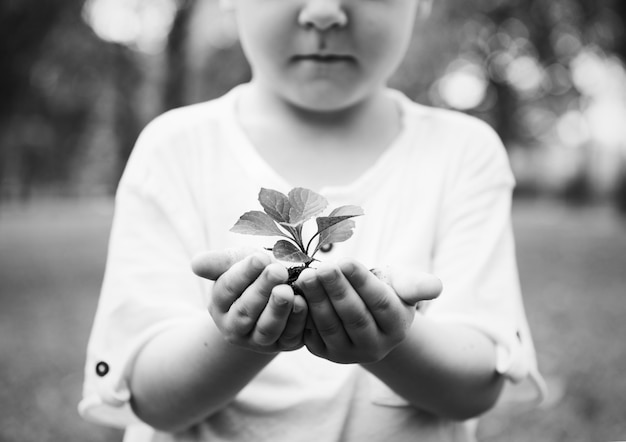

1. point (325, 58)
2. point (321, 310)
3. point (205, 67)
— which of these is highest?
point (325, 58)

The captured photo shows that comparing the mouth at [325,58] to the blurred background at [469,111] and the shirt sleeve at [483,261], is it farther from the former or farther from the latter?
the blurred background at [469,111]

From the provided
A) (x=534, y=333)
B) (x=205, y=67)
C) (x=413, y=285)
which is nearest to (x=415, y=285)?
(x=413, y=285)

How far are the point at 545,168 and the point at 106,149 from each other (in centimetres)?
2483

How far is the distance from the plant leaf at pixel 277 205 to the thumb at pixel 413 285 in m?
0.21

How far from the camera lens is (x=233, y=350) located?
4.66ft

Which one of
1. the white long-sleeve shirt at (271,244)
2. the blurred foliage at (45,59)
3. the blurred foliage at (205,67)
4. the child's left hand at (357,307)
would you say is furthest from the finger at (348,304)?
the blurred foliage at (45,59)

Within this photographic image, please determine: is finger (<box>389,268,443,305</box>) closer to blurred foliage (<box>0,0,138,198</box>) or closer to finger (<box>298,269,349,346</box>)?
finger (<box>298,269,349,346</box>)

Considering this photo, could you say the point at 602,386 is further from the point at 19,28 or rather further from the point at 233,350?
the point at 19,28

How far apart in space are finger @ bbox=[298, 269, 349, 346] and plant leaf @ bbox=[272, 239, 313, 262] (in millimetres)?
62

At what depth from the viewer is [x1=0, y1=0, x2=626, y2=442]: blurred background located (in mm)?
4848

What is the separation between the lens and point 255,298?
44.3 inches

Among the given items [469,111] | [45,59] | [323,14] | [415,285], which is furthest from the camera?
[469,111]

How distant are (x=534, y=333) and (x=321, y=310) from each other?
572 centimetres

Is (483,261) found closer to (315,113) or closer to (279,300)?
(315,113)
